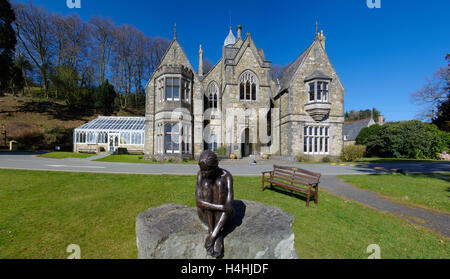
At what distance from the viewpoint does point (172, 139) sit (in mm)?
18609

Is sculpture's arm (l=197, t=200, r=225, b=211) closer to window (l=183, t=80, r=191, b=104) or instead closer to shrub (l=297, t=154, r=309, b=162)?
window (l=183, t=80, r=191, b=104)

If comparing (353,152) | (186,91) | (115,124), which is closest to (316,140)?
Answer: (353,152)

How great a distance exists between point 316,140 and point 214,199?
1991cm

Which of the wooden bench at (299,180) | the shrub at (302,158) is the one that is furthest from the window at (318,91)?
the wooden bench at (299,180)

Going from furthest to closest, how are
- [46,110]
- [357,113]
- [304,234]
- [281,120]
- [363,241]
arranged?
[357,113] → [46,110] → [281,120] → [304,234] → [363,241]

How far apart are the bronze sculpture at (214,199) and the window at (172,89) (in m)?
16.9

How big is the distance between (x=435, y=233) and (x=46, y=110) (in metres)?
48.6

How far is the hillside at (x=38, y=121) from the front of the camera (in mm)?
26797

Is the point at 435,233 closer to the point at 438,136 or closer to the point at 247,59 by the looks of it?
the point at 247,59

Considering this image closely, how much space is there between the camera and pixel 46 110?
3322 centimetres

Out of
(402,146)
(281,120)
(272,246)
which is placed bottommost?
(272,246)

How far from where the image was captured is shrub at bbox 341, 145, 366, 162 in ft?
62.3

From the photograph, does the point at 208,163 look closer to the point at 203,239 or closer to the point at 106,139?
the point at 203,239
